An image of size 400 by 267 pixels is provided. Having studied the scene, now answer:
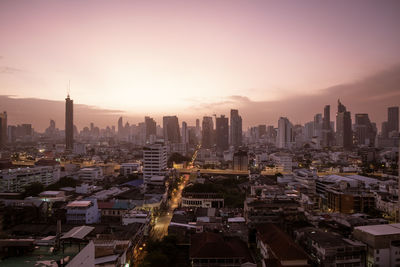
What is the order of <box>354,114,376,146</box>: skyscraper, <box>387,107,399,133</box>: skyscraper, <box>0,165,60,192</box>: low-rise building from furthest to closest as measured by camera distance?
<box>387,107,399,133</box>: skyscraper < <box>354,114,376,146</box>: skyscraper < <box>0,165,60,192</box>: low-rise building

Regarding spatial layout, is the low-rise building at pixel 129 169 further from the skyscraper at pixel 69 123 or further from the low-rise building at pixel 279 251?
the skyscraper at pixel 69 123

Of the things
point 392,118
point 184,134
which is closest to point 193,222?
point 184,134

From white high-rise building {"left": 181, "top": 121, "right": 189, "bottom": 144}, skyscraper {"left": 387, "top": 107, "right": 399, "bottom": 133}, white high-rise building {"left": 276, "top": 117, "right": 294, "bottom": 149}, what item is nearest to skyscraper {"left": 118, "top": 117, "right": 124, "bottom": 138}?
white high-rise building {"left": 181, "top": 121, "right": 189, "bottom": 144}

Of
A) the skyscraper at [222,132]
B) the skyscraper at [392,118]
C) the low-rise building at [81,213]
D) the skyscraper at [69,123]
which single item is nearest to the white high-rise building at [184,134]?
the skyscraper at [222,132]

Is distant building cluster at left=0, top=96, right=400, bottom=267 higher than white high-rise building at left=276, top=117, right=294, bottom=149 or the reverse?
the reverse

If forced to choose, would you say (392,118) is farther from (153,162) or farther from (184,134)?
(153,162)

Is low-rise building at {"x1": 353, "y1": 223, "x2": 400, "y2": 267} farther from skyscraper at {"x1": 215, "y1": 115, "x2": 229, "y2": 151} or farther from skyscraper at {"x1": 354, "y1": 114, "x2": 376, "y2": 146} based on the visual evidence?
skyscraper at {"x1": 354, "y1": 114, "x2": 376, "y2": 146}
